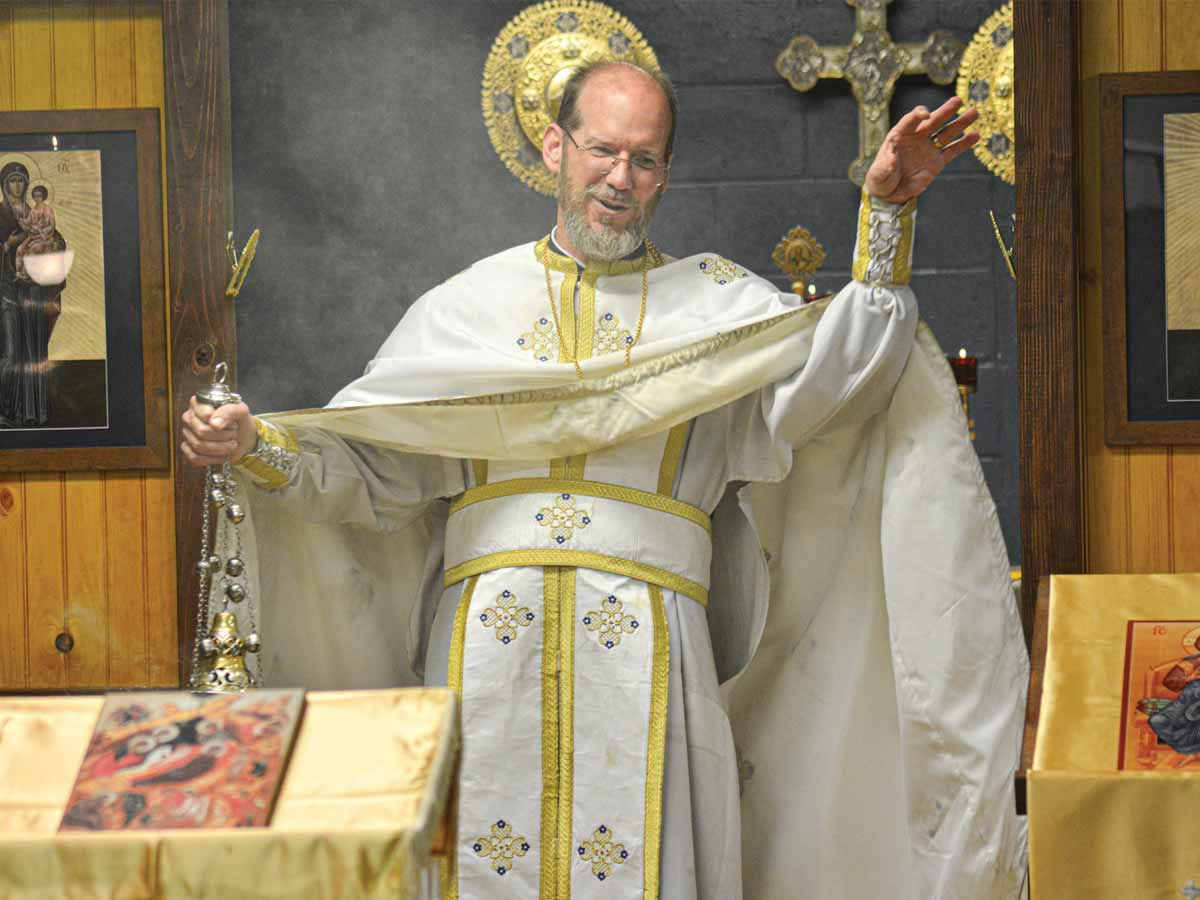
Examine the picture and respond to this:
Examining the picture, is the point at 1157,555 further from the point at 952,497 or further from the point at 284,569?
the point at 284,569

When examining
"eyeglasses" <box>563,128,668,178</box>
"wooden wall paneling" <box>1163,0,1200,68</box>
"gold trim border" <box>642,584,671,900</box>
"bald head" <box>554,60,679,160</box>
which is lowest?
"gold trim border" <box>642,584,671,900</box>

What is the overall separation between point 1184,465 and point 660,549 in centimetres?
89

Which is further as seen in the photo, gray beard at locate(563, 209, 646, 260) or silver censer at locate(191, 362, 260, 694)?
gray beard at locate(563, 209, 646, 260)

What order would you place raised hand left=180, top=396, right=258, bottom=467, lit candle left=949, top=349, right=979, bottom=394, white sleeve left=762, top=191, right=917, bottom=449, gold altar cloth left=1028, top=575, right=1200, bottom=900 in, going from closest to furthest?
gold altar cloth left=1028, top=575, right=1200, bottom=900 < raised hand left=180, top=396, right=258, bottom=467 < white sleeve left=762, top=191, right=917, bottom=449 < lit candle left=949, top=349, right=979, bottom=394

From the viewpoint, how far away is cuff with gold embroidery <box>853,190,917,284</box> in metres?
2.74

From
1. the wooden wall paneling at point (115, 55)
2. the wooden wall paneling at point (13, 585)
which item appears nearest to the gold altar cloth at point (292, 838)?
the wooden wall paneling at point (13, 585)

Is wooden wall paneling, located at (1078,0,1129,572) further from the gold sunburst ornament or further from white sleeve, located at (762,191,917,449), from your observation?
the gold sunburst ornament

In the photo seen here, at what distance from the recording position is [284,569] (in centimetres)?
303

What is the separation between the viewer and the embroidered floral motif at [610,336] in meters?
2.93

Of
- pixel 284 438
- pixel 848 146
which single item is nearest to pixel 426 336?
pixel 284 438

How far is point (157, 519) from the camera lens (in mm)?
3223

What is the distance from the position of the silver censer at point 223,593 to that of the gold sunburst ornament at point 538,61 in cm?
138

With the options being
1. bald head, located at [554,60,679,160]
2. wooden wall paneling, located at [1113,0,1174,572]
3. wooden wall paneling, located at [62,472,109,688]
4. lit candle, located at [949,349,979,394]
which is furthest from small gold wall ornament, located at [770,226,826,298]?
wooden wall paneling, located at [62,472,109,688]

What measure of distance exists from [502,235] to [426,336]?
1.21m
